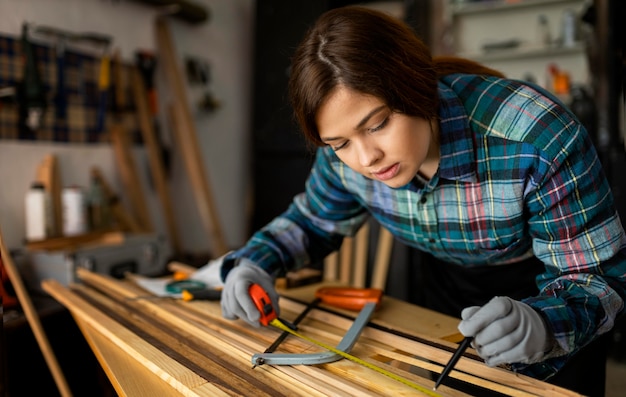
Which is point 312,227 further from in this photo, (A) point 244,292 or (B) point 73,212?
(B) point 73,212

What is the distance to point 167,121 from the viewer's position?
321 centimetres

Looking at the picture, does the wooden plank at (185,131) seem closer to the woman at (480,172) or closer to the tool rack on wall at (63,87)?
the tool rack on wall at (63,87)

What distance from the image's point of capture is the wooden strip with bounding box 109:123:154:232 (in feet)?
9.11

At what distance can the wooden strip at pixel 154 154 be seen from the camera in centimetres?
290

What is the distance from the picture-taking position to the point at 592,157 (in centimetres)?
102

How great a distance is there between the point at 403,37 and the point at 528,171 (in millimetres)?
383

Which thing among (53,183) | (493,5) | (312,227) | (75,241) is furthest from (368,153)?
(493,5)

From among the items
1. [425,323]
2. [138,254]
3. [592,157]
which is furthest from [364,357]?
[138,254]

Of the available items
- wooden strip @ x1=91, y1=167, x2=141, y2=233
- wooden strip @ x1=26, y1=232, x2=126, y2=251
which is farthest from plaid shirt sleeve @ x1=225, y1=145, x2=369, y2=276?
wooden strip @ x1=91, y1=167, x2=141, y2=233

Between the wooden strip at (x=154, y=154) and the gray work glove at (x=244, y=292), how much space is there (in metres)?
1.86

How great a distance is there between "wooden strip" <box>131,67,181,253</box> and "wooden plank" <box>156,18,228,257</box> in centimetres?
17

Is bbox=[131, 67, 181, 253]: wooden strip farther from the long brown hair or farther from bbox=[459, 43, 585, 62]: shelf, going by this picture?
bbox=[459, 43, 585, 62]: shelf

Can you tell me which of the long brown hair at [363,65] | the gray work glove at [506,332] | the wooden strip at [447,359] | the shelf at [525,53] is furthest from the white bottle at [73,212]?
the shelf at [525,53]

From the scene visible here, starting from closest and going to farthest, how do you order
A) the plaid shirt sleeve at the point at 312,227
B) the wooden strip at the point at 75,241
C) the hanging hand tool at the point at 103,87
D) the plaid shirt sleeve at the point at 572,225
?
the plaid shirt sleeve at the point at 572,225, the plaid shirt sleeve at the point at 312,227, the wooden strip at the point at 75,241, the hanging hand tool at the point at 103,87
